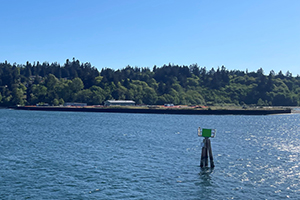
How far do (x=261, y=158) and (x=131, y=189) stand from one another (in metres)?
27.3

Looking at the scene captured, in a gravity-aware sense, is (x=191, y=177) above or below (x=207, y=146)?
below

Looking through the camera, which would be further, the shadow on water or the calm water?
the shadow on water

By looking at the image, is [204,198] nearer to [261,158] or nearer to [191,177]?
[191,177]

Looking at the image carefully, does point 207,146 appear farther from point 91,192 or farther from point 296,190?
point 91,192

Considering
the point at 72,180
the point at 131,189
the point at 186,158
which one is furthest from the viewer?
the point at 186,158

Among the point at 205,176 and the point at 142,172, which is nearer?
the point at 205,176

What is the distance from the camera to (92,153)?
174ft

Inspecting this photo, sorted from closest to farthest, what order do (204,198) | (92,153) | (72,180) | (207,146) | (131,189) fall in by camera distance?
(204,198) → (131,189) → (72,180) → (207,146) → (92,153)

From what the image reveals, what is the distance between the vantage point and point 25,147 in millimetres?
58125

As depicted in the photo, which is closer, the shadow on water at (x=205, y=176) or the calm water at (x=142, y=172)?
the calm water at (x=142, y=172)

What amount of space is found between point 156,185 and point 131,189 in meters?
3.01

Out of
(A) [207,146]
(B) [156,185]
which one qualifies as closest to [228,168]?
(A) [207,146]

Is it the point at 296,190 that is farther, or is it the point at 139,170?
the point at 139,170

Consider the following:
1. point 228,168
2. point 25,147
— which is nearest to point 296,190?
point 228,168
